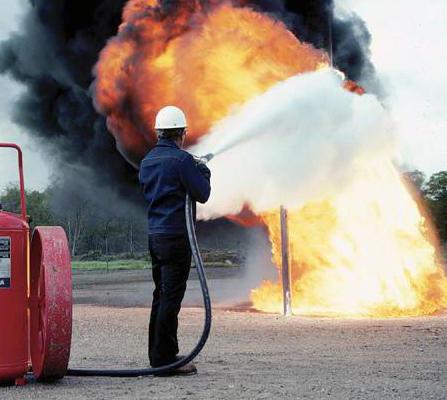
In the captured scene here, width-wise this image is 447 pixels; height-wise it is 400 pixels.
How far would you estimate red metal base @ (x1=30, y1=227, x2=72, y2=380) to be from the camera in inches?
243

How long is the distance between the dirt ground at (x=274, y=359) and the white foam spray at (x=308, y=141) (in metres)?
2.20

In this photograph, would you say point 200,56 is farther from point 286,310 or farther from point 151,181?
point 151,181

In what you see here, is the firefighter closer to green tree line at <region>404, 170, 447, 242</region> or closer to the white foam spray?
the white foam spray

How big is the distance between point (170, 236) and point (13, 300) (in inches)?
55.2

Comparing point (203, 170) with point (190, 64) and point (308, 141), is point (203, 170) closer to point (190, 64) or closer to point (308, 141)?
point (308, 141)

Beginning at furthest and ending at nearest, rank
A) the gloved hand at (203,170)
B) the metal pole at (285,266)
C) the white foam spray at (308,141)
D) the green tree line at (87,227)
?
the green tree line at (87,227)
the metal pole at (285,266)
the white foam spray at (308,141)
the gloved hand at (203,170)

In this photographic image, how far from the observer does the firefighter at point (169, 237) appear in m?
6.92

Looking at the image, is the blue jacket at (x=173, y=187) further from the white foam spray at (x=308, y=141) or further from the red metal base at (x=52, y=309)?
the white foam spray at (x=308, y=141)

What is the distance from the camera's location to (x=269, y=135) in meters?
12.6

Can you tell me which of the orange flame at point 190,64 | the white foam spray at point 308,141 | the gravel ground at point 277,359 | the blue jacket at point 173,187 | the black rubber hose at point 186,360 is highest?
the orange flame at point 190,64

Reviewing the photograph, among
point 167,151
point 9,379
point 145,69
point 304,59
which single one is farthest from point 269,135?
point 9,379

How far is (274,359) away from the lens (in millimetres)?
7910

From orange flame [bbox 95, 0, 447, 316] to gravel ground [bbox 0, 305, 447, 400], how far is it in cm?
147

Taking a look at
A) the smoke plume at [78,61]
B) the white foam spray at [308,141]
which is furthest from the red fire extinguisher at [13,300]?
the smoke plume at [78,61]
